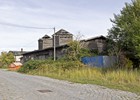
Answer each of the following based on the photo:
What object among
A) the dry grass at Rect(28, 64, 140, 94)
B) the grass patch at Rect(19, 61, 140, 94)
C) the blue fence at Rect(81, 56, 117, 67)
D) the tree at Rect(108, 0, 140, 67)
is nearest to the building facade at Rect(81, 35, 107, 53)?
the tree at Rect(108, 0, 140, 67)

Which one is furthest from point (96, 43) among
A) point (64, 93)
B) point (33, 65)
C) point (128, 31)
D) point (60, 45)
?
point (64, 93)

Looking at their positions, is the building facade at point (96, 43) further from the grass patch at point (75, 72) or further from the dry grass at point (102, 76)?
the dry grass at point (102, 76)

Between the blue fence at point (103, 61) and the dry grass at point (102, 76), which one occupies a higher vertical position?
the blue fence at point (103, 61)

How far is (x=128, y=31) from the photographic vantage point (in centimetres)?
3388

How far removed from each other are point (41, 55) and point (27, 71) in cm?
2305

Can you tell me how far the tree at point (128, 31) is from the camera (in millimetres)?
31827

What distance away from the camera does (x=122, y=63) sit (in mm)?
37281

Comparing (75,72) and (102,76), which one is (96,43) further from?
(102,76)

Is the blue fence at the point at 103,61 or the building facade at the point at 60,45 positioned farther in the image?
the building facade at the point at 60,45

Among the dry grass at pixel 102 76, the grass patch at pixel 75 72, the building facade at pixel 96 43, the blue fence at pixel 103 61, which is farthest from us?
the building facade at pixel 96 43

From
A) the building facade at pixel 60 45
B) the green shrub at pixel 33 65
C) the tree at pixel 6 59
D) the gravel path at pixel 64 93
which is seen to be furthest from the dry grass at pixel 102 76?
the tree at pixel 6 59

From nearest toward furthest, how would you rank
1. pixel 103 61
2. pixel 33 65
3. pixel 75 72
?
1. pixel 75 72
2. pixel 103 61
3. pixel 33 65

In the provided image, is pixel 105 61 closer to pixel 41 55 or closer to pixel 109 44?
pixel 109 44

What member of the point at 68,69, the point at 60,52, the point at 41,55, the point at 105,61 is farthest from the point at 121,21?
the point at 41,55
